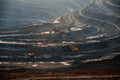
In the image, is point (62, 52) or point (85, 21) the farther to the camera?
point (85, 21)

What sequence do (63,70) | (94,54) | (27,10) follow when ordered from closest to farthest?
(63,70), (94,54), (27,10)

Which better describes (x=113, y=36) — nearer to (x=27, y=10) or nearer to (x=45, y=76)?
(x=45, y=76)

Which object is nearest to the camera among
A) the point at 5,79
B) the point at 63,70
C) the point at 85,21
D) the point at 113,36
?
the point at 5,79

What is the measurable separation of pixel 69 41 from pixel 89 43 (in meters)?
2.81

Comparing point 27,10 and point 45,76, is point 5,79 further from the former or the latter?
point 27,10

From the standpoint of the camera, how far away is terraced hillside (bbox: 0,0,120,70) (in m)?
26.8

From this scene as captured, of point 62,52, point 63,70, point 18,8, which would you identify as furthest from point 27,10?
point 63,70

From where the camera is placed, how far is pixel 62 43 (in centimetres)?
3166

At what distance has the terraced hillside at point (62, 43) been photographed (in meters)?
26.8

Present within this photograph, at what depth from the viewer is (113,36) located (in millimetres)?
34781

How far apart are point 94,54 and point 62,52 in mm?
3765

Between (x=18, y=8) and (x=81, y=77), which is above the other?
(x=18, y=8)

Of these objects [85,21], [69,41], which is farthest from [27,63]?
[85,21]

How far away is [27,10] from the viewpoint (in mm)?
54594
